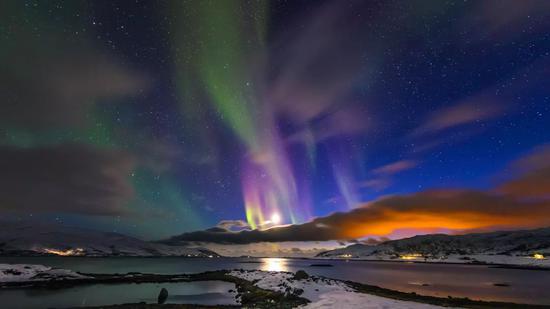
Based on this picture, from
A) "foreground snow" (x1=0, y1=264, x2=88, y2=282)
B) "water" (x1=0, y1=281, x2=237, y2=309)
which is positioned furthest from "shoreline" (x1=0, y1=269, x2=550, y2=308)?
"foreground snow" (x1=0, y1=264, x2=88, y2=282)

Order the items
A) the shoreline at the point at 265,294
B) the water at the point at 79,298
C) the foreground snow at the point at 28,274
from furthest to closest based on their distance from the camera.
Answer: the foreground snow at the point at 28,274
the water at the point at 79,298
the shoreline at the point at 265,294

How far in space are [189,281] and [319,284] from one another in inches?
1724

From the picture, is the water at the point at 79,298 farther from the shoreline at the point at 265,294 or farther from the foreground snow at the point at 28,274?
the foreground snow at the point at 28,274

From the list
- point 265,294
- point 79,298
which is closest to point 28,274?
point 79,298

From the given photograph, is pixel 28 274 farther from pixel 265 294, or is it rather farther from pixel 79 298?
pixel 265 294

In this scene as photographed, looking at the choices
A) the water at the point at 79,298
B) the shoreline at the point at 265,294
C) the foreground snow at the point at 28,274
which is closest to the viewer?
the shoreline at the point at 265,294

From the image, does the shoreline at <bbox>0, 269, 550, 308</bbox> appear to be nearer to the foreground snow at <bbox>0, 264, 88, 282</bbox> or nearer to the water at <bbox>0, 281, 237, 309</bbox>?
the water at <bbox>0, 281, 237, 309</bbox>

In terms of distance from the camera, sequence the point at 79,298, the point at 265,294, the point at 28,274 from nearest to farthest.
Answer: the point at 265,294 < the point at 79,298 < the point at 28,274

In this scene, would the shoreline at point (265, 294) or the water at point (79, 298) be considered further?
the water at point (79, 298)

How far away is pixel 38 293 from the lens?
5584 centimetres

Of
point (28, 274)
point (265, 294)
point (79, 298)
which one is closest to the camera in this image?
point (265, 294)

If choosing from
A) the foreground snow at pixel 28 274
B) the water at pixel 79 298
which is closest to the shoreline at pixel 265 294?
the water at pixel 79 298

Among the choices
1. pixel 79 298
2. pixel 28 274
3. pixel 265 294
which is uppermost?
pixel 28 274

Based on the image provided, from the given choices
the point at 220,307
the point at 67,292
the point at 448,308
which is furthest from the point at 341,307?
the point at 67,292
